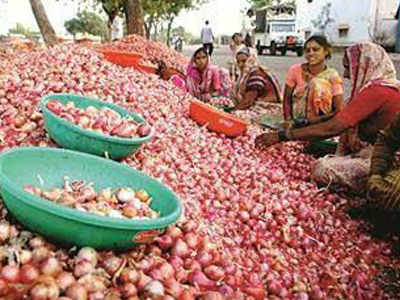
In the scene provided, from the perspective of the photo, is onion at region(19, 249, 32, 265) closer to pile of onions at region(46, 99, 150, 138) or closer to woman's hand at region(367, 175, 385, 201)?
pile of onions at region(46, 99, 150, 138)

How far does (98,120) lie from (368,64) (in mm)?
1865

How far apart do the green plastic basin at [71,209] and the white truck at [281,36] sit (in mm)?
19140

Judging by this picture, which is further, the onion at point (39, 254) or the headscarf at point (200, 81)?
the headscarf at point (200, 81)

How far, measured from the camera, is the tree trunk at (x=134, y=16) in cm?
941

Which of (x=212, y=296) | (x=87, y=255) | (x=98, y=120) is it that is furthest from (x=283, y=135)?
(x=87, y=255)

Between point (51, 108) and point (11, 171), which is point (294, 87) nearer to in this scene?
point (51, 108)

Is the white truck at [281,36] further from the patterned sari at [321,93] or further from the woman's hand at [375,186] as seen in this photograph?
the woman's hand at [375,186]

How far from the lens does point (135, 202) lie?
1967 mm

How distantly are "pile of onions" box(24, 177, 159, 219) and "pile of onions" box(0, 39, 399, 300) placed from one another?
0.13 m

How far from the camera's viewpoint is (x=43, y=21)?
8.47 meters

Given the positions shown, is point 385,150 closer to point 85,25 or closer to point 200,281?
point 200,281

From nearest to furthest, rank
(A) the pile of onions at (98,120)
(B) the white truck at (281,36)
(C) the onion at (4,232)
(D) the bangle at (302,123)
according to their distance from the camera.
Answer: (C) the onion at (4,232)
(A) the pile of onions at (98,120)
(D) the bangle at (302,123)
(B) the white truck at (281,36)

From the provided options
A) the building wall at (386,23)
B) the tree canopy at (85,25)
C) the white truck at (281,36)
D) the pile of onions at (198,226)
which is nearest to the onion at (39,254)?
the pile of onions at (198,226)

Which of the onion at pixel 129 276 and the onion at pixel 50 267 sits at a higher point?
the onion at pixel 50 267
